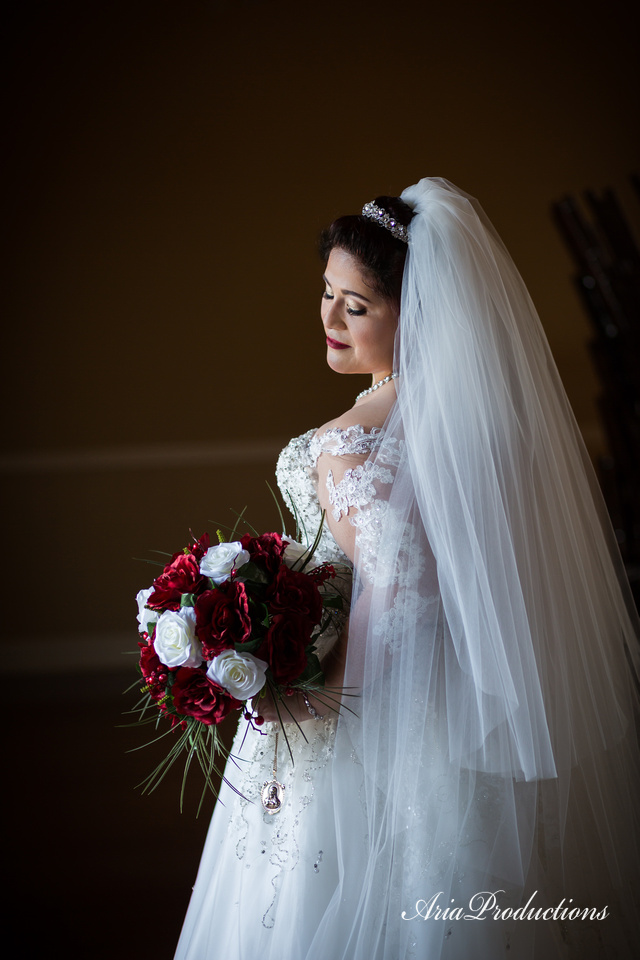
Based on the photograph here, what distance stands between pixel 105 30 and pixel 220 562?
509 centimetres

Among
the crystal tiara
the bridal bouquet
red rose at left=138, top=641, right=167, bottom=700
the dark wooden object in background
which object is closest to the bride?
the crystal tiara

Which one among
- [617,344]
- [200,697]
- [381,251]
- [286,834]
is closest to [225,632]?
[200,697]

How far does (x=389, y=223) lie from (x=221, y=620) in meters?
0.92

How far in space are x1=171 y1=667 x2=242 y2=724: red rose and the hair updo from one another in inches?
35.1

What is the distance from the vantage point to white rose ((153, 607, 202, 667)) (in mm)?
1345

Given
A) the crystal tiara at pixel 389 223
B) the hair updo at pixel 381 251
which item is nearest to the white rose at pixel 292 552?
the hair updo at pixel 381 251

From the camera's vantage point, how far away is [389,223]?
163 centimetres

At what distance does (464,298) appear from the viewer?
154 cm

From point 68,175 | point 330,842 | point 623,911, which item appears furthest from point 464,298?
point 68,175

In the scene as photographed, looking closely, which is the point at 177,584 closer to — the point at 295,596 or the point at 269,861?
the point at 295,596

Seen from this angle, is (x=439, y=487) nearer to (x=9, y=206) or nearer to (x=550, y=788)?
(x=550, y=788)

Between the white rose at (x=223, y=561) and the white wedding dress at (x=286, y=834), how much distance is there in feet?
0.72

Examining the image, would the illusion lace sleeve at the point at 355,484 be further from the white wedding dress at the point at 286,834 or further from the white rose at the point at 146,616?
the white rose at the point at 146,616

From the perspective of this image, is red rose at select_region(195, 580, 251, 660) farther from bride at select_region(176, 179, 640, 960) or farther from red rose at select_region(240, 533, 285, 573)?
bride at select_region(176, 179, 640, 960)
